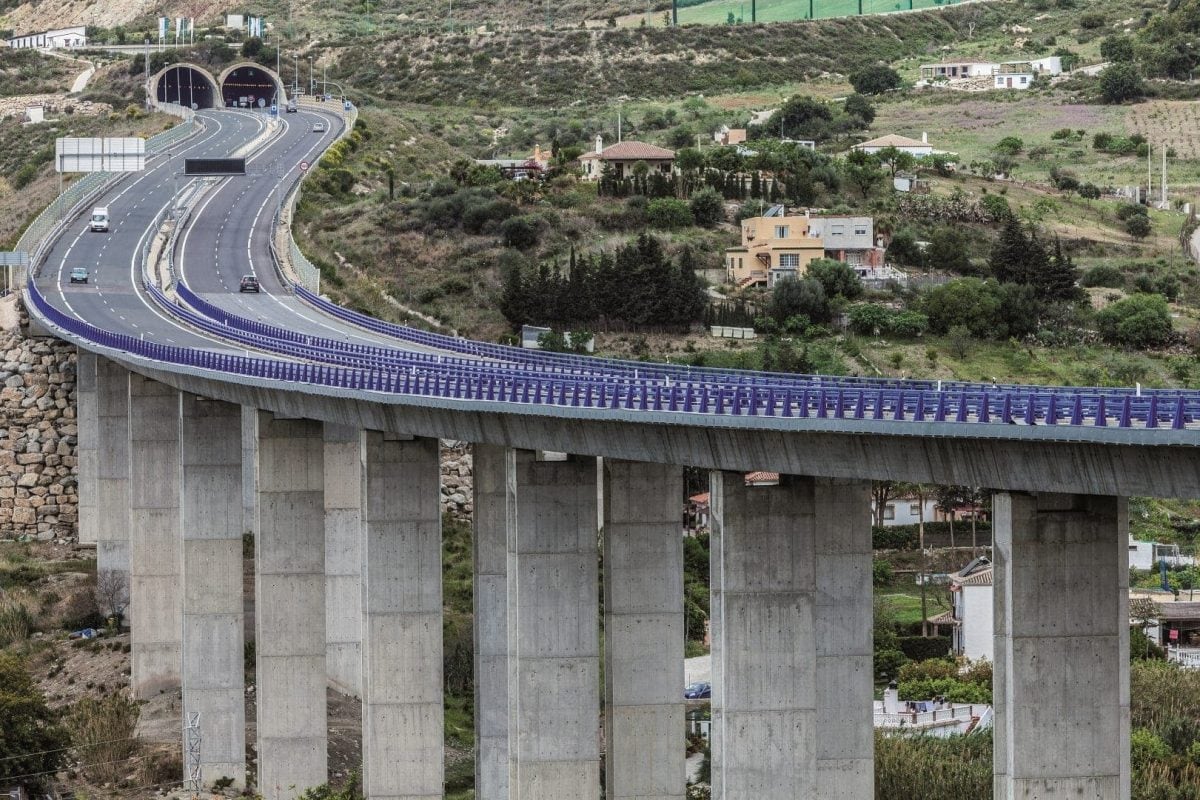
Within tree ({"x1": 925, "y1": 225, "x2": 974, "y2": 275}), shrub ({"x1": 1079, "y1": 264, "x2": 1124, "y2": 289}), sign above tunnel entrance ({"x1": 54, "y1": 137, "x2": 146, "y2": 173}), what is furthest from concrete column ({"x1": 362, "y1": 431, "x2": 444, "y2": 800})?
sign above tunnel entrance ({"x1": 54, "y1": 137, "x2": 146, "y2": 173})

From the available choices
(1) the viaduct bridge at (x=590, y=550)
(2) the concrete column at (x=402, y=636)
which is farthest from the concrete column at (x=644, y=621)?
(2) the concrete column at (x=402, y=636)

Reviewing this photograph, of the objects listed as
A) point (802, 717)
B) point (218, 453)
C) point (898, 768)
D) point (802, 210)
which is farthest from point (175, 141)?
point (802, 717)

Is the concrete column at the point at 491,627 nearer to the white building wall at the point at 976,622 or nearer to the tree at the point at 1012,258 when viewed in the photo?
the white building wall at the point at 976,622

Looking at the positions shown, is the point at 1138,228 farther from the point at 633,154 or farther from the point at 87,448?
the point at 87,448

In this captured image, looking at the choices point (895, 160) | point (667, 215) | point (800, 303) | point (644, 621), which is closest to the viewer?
point (644, 621)

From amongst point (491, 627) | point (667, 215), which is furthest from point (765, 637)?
point (667, 215)

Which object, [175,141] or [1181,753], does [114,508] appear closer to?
[1181,753]
